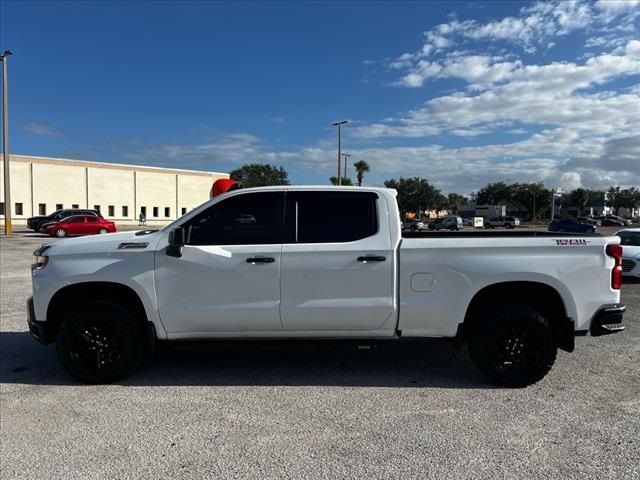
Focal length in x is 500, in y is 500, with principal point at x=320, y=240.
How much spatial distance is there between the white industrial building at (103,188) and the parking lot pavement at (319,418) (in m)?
57.8

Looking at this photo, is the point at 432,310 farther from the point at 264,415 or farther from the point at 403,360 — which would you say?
the point at 264,415

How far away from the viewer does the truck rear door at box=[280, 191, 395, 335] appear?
4.64 m

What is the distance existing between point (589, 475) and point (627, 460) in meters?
0.40

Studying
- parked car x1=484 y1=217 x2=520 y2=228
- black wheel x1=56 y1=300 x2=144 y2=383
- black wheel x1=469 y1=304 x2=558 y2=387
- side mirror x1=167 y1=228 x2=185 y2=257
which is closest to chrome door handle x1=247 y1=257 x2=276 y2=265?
side mirror x1=167 y1=228 x2=185 y2=257

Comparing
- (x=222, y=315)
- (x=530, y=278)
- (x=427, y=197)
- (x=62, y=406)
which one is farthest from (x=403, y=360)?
(x=427, y=197)

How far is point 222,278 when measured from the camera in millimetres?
4668

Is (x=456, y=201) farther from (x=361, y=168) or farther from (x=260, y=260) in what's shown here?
(x=260, y=260)

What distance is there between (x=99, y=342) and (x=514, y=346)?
397 centimetres

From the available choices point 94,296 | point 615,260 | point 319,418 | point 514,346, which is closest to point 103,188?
point 94,296

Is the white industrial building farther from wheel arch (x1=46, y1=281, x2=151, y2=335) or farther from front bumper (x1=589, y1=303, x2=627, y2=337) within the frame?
front bumper (x1=589, y1=303, x2=627, y2=337)

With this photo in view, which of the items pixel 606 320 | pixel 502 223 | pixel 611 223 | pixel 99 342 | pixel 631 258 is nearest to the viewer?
pixel 606 320

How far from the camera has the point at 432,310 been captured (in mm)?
4699

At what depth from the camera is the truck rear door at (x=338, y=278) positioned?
4641 millimetres

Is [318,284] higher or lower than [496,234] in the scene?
lower
